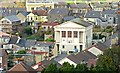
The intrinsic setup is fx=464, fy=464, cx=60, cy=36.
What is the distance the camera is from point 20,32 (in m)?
8.37

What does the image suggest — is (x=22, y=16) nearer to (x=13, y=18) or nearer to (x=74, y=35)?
(x=13, y=18)

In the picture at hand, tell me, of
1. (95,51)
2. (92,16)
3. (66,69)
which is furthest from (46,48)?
(92,16)

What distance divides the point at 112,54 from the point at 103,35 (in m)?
3.83

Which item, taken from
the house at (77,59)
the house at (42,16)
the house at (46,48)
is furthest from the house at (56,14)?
the house at (77,59)

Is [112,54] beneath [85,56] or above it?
above

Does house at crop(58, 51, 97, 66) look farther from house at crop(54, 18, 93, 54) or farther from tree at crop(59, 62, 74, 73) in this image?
house at crop(54, 18, 93, 54)

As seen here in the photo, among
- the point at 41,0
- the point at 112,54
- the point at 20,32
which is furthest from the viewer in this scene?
the point at 41,0

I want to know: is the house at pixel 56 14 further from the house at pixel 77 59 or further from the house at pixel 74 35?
the house at pixel 77 59

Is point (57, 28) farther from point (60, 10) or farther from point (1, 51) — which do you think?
point (60, 10)

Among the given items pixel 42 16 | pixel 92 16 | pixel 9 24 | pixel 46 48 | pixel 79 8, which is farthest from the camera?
pixel 79 8

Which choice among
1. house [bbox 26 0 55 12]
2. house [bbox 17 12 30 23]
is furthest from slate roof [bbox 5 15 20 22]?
house [bbox 26 0 55 12]

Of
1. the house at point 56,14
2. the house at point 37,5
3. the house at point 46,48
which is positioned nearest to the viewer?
the house at point 46,48

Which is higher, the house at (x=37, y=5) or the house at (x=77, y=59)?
the house at (x=77, y=59)

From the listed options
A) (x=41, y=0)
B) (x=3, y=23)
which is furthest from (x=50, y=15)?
(x=41, y=0)
